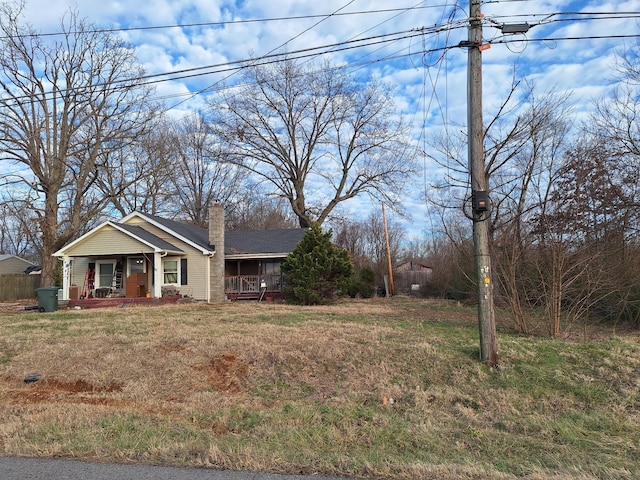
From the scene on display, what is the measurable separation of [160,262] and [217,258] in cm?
290

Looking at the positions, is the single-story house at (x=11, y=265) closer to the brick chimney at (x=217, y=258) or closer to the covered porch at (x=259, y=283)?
the covered porch at (x=259, y=283)

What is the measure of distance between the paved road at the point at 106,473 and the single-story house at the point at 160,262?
1715 centimetres

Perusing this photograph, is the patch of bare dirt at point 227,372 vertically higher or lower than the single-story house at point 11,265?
lower

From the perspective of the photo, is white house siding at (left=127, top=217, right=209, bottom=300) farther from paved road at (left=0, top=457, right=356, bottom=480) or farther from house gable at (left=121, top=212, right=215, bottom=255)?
paved road at (left=0, top=457, right=356, bottom=480)

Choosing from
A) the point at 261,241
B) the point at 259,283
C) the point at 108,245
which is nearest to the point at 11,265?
the point at 108,245

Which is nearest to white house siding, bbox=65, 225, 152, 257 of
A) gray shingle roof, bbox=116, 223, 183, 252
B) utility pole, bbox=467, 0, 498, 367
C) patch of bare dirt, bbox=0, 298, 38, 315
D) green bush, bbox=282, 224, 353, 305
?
gray shingle roof, bbox=116, 223, 183, 252

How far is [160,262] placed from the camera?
21188mm

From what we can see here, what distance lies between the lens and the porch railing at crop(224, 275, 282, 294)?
24406mm

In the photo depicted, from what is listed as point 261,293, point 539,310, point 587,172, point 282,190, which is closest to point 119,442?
point 539,310

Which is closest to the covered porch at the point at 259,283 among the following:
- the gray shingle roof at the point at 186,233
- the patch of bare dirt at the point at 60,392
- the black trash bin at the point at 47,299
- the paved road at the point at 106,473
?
the gray shingle roof at the point at 186,233

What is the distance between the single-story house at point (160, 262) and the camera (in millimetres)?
21422

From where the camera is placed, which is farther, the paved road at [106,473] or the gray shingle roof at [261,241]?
the gray shingle roof at [261,241]

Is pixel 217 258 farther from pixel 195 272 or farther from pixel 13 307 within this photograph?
pixel 13 307

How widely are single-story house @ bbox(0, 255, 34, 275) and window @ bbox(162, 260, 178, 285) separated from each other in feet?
99.2
